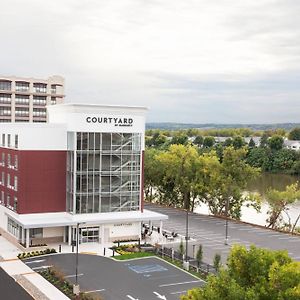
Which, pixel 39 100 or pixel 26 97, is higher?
pixel 26 97

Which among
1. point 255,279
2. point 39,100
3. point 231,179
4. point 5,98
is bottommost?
point 231,179

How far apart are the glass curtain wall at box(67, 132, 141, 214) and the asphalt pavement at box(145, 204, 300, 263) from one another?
628cm

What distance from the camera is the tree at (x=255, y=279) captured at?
1673 centimetres

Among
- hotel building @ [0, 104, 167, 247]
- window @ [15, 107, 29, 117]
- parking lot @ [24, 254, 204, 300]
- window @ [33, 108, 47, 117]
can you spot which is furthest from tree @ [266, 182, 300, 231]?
window @ [15, 107, 29, 117]

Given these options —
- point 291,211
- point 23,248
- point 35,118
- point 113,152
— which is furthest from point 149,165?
point 35,118

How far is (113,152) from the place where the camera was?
47531 mm

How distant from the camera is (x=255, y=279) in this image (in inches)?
708

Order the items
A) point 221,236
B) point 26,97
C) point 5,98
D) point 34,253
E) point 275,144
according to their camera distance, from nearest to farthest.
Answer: point 34,253 → point 221,236 → point 5,98 → point 26,97 → point 275,144

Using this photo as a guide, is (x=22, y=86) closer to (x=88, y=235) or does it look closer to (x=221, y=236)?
(x=88, y=235)

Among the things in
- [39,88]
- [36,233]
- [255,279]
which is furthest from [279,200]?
[39,88]

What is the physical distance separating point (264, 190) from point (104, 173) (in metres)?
50.6

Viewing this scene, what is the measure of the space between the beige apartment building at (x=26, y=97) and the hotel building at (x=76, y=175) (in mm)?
54428

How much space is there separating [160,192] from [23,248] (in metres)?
32.8

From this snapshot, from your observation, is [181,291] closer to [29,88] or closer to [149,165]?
[149,165]
